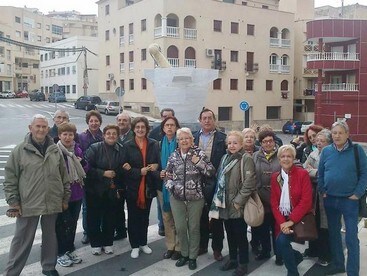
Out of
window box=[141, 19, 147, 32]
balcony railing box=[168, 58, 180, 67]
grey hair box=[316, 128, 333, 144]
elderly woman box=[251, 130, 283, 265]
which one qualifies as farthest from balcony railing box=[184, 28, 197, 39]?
elderly woman box=[251, 130, 283, 265]

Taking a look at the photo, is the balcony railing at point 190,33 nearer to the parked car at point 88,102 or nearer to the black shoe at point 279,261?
the parked car at point 88,102

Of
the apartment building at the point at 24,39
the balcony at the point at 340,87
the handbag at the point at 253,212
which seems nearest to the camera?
the handbag at the point at 253,212

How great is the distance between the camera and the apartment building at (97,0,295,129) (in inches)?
1545

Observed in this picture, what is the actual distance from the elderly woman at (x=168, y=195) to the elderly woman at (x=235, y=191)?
842 mm

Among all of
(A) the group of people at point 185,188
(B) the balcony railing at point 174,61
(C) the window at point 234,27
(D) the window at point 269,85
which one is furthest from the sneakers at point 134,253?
(D) the window at point 269,85

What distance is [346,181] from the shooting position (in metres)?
4.94

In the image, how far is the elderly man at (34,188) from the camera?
191 inches

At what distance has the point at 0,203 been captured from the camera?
8.98 m

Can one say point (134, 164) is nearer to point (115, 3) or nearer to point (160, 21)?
point (160, 21)

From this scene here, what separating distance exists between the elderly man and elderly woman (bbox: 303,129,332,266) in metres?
3.20

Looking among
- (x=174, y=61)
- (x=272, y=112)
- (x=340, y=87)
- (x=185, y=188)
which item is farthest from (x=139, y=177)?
(x=272, y=112)

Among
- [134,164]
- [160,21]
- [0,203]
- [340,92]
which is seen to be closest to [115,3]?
[160,21]

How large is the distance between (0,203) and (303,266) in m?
6.46

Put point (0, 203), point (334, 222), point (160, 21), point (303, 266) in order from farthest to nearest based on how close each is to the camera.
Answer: point (160, 21)
point (0, 203)
point (303, 266)
point (334, 222)
